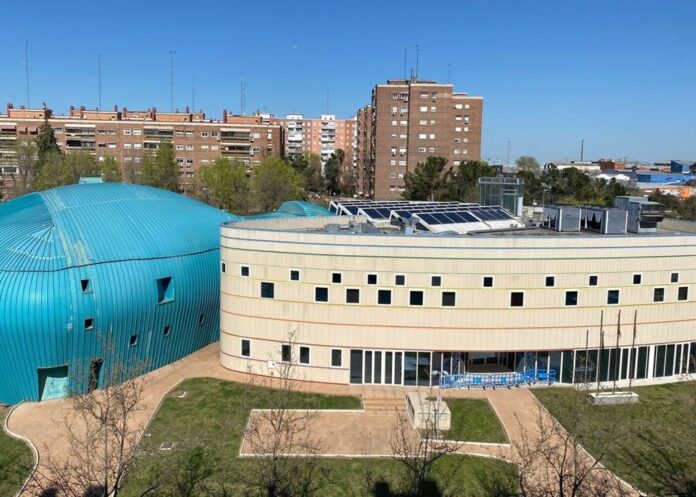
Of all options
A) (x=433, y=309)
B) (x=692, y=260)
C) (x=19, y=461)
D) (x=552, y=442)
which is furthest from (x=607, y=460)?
(x=19, y=461)

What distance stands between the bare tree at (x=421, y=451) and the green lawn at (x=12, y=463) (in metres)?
12.5

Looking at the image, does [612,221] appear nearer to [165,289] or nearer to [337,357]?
[337,357]

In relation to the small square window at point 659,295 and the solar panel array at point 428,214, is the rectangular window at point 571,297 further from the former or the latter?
the solar panel array at point 428,214

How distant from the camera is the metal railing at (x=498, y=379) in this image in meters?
24.9

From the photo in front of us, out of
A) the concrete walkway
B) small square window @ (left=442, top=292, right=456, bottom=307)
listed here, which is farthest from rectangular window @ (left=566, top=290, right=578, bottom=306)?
small square window @ (left=442, top=292, right=456, bottom=307)

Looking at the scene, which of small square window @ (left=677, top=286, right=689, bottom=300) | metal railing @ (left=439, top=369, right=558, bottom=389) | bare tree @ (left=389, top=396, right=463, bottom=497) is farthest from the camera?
small square window @ (left=677, top=286, right=689, bottom=300)

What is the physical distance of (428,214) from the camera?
108 ft

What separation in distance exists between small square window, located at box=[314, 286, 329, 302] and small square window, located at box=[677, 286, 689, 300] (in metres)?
17.1

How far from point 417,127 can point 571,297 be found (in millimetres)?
66801

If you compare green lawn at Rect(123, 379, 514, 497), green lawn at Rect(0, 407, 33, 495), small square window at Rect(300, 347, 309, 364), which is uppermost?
small square window at Rect(300, 347, 309, 364)

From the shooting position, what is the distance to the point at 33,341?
23031 millimetres

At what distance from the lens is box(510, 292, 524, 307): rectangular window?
24.6 metres

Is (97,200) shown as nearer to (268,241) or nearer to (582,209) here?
(268,241)

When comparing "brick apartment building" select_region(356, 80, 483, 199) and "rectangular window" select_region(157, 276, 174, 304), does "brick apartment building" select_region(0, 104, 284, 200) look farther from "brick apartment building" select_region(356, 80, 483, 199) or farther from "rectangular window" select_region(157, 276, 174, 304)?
"rectangular window" select_region(157, 276, 174, 304)
